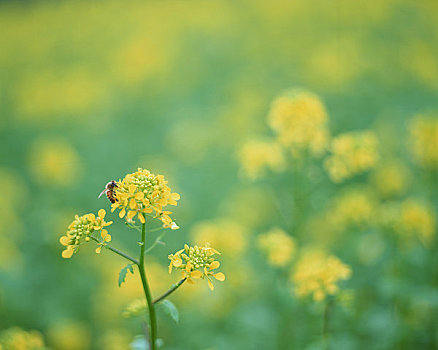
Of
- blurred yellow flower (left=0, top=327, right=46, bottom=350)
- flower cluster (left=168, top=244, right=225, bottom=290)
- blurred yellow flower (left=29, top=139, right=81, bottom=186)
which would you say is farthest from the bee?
blurred yellow flower (left=29, top=139, right=81, bottom=186)

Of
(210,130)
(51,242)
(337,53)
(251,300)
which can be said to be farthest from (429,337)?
(337,53)

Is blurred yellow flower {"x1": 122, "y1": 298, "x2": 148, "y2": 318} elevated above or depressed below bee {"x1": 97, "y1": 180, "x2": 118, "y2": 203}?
below

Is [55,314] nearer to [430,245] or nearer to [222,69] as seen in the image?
[430,245]

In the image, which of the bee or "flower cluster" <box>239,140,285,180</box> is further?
"flower cluster" <box>239,140,285,180</box>

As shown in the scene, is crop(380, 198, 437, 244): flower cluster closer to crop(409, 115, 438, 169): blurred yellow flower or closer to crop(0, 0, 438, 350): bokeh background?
crop(0, 0, 438, 350): bokeh background

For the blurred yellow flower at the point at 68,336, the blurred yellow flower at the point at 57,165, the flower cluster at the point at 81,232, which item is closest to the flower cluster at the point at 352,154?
the flower cluster at the point at 81,232

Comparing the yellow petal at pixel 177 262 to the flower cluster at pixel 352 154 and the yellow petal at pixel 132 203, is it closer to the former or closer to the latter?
the yellow petal at pixel 132 203
